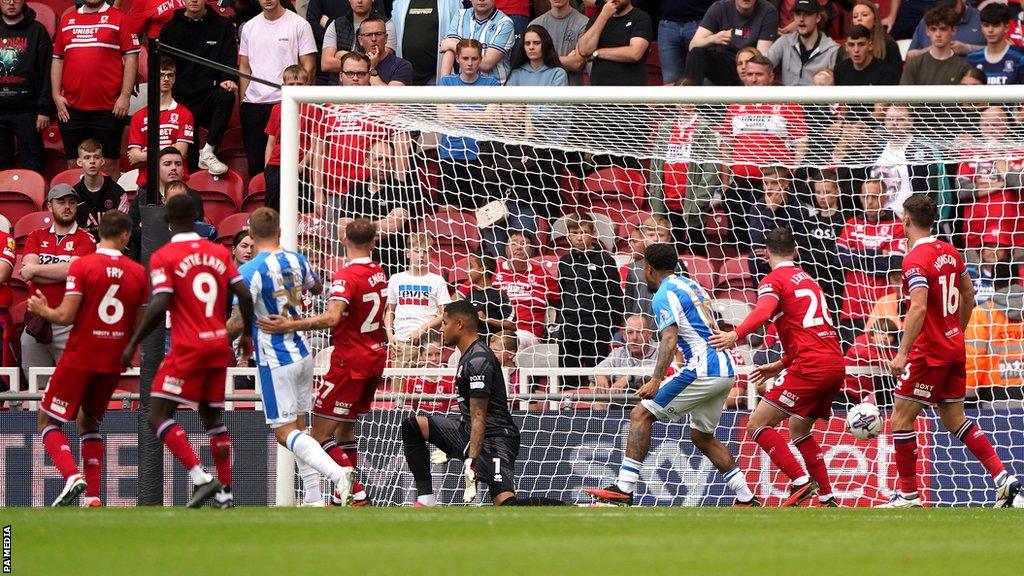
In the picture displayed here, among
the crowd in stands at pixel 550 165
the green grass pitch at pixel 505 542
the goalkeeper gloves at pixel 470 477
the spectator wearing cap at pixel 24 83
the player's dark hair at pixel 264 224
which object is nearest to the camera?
the green grass pitch at pixel 505 542

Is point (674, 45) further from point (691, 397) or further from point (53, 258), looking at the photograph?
point (53, 258)

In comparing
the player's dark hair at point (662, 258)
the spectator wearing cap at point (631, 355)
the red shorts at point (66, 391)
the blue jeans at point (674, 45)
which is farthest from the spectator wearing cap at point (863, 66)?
the red shorts at point (66, 391)

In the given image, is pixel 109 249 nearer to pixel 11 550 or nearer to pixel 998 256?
pixel 11 550

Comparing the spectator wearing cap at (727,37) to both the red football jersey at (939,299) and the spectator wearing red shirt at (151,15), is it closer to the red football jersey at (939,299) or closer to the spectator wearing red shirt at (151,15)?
the red football jersey at (939,299)

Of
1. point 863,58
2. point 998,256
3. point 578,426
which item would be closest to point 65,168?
point 578,426

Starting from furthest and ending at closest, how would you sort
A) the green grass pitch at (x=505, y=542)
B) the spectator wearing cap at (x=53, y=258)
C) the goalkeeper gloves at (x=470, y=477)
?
1. the spectator wearing cap at (x=53, y=258)
2. the goalkeeper gloves at (x=470, y=477)
3. the green grass pitch at (x=505, y=542)

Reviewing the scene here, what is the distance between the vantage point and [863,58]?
1374cm

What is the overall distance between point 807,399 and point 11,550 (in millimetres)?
5805

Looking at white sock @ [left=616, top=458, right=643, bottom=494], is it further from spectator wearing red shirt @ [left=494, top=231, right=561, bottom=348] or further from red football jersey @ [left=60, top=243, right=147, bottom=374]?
red football jersey @ [left=60, top=243, right=147, bottom=374]

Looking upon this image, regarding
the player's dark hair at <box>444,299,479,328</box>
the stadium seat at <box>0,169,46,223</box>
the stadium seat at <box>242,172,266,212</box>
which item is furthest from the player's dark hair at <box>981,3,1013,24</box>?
the stadium seat at <box>0,169,46,223</box>

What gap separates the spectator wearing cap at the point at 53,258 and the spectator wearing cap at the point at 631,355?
4.72 meters

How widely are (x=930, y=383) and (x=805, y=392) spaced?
0.87 m

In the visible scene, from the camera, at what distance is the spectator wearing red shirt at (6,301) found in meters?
13.2

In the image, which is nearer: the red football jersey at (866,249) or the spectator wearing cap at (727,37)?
the red football jersey at (866,249)
